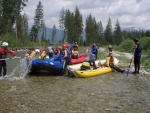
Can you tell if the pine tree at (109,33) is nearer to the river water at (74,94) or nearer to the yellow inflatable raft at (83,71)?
the yellow inflatable raft at (83,71)

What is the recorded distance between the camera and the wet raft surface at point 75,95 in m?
8.86

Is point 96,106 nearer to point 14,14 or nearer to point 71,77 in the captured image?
point 71,77

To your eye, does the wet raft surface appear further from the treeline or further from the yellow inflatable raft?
the treeline

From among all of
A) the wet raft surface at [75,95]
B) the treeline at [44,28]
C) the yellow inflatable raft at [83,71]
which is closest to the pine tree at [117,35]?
the treeline at [44,28]

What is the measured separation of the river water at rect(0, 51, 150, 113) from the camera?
349 inches

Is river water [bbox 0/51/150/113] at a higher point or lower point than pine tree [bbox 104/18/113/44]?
lower

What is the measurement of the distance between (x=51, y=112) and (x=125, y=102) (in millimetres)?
2876

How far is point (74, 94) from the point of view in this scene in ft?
36.1

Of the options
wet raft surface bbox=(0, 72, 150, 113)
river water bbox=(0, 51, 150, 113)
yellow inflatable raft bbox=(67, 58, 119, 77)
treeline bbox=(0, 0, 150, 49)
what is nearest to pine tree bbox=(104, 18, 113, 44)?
treeline bbox=(0, 0, 150, 49)

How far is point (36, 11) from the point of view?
84188 mm

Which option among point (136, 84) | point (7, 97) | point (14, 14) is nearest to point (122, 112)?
point (7, 97)

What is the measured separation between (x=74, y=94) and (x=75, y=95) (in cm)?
21

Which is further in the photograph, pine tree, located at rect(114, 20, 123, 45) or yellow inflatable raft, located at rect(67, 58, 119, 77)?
pine tree, located at rect(114, 20, 123, 45)

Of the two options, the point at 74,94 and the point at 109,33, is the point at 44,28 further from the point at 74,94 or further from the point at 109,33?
the point at 74,94
